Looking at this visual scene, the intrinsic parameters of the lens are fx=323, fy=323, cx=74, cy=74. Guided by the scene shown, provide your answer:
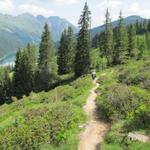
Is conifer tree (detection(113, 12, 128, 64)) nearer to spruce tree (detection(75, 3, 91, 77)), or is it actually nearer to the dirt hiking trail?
spruce tree (detection(75, 3, 91, 77))

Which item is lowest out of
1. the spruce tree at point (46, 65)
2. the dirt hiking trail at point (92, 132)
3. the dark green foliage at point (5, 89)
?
the dark green foliage at point (5, 89)

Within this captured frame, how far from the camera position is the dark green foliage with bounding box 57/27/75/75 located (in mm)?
79062

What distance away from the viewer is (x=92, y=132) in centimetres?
2088

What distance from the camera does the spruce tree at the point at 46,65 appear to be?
69.6 m

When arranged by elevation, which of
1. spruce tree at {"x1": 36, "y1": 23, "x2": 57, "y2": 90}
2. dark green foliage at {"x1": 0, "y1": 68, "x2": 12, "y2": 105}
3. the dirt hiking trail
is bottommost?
dark green foliage at {"x1": 0, "y1": 68, "x2": 12, "y2": 105}

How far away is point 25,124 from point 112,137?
6.43 m

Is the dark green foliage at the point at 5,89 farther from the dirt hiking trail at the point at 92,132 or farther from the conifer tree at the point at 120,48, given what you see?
the dirt hiking trail at the point at 92,132

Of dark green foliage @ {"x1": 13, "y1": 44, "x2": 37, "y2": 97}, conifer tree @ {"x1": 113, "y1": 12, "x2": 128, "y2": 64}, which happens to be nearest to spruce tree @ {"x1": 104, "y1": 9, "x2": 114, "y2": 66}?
conifer tree @ {"x1": 113, "y1": 12, "x2": 128, "y2": 64}

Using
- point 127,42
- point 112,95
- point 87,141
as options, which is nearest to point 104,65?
point 127,42

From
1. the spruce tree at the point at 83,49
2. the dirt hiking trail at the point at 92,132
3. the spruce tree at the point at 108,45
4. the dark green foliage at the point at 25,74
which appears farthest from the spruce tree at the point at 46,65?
the dirt hiking trail at the point at 92,132

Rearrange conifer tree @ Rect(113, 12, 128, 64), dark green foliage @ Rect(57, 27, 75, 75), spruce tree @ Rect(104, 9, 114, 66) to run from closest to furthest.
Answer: conifer tree @ Rect(113, 12, 128, 64) < spruce tree @ Rect(104, 9, 114, 66) < dark green foliage @ Rect(57, 27, 75, 75)

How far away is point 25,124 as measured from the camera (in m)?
22.0

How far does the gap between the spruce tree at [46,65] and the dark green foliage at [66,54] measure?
7249 mm

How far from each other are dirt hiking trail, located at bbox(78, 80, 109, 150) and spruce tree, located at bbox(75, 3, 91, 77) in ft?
127
